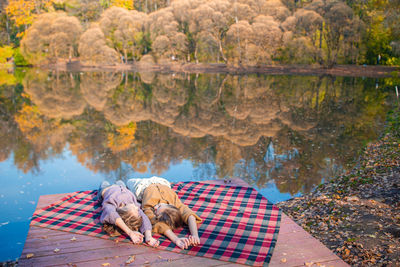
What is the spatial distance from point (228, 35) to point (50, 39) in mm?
22312

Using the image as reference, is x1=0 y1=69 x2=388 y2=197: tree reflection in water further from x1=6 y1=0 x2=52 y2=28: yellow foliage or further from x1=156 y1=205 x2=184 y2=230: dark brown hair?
x1=6 y1=0 x2=52 y2=28: yellow foliage

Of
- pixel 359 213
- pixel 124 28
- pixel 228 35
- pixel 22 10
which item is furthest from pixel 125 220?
pixel 22 10

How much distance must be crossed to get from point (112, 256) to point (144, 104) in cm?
1349

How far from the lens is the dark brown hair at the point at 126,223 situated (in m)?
3.83

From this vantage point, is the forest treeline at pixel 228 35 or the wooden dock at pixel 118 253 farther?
the forest treeline at pixel 228 35

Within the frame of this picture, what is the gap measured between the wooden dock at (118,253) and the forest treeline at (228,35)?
36532mm

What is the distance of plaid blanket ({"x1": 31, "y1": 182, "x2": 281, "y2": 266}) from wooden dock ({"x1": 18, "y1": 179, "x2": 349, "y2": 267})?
9 cm

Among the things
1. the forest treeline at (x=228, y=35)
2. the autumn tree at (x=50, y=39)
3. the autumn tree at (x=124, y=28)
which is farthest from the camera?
the autumn tree at (x=124, y=28)

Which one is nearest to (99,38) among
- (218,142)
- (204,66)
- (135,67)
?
(135,67)

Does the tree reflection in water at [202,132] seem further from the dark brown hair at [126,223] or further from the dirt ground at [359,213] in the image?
the dark brown hair at [126,223]

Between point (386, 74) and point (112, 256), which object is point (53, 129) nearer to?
point (112, 256)

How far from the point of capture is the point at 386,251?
4.00 meters

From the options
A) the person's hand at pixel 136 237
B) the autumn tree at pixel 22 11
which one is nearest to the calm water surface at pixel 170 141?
the person's hand at pixel 136 237

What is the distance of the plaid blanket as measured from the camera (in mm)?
3545
